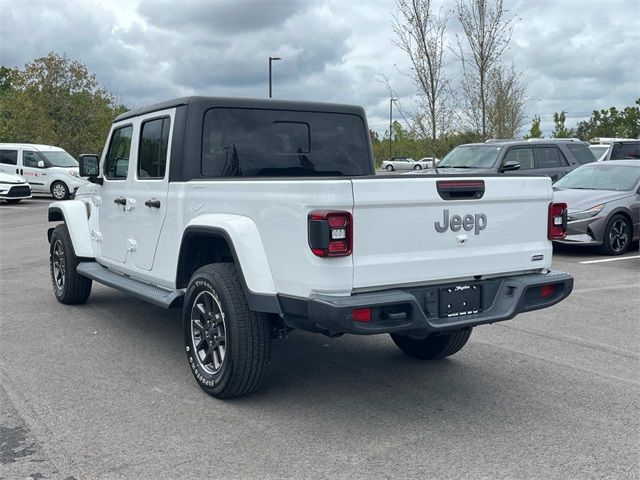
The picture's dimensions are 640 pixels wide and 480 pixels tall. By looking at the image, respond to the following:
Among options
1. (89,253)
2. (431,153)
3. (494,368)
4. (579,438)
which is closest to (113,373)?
(89,253)

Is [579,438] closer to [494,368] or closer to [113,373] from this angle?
[494,368]

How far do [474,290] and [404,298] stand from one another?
0.63 metres

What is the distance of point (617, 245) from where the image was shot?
11484mm

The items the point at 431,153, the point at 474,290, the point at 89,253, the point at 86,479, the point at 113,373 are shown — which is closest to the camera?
the point at 86,479

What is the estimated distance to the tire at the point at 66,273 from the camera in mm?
A: 7590

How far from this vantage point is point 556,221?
16.3 feet

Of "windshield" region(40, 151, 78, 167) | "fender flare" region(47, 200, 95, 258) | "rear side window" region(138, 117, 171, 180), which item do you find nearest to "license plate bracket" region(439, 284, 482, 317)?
"rear side window" region(138, 117, 171, 180)

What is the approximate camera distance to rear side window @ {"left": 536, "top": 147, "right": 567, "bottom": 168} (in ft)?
50.4

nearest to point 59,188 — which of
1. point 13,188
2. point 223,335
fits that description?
point 13,188

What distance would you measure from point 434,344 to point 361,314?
1805mm

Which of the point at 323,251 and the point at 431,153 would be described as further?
the point at 431,153

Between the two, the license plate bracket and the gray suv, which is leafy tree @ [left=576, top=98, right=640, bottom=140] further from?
the license plate bracket

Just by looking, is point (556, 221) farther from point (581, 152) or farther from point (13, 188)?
point (13, 188)

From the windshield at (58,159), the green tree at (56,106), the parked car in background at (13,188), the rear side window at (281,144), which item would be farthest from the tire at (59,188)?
the rear side window at (281,144)
